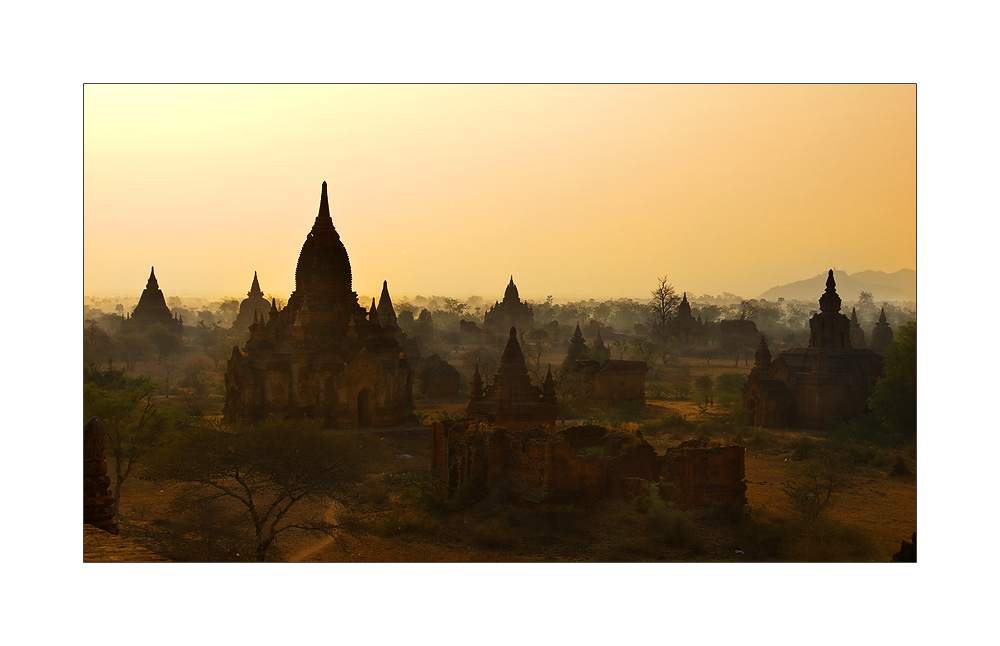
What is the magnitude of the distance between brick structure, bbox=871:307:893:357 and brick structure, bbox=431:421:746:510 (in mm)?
28217

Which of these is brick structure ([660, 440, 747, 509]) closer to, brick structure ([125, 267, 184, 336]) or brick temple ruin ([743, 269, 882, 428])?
brick temple ruin ([743, 269, 882, 428])

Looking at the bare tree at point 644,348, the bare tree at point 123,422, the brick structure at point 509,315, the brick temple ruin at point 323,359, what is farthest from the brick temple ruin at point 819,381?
the brick structure at point 509,315

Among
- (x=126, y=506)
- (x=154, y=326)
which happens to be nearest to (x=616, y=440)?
(x=126, y=506)

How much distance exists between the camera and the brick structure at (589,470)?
1568cm

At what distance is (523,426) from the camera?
69.5ft

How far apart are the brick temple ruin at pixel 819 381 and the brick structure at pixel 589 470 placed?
13.1 metres

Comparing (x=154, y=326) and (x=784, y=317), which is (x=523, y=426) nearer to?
(x=154, y=326)

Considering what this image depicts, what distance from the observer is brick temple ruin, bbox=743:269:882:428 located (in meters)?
28.0

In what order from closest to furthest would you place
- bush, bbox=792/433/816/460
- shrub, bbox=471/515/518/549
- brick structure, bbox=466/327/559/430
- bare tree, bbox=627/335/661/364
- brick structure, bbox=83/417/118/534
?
brick structure, bbox=83/417/118/534, shrub, bbox=471/515/518/549, brick structure, bbox=466/327/559/430, bush, bbox=792/433/816/460, bare tree, bbox=627/335/661/364

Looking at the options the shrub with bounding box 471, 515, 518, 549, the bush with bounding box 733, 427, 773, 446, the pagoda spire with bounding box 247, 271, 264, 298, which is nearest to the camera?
the shrub with bounding box 471, 515, 518, 549

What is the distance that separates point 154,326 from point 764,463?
112ft

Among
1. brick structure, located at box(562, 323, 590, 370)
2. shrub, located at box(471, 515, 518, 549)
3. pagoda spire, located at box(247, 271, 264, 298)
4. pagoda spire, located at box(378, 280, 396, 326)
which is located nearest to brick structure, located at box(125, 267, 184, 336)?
pagoda spire, located at box(247, 271, 264, 298)

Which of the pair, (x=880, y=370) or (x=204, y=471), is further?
(x=880, y=370)

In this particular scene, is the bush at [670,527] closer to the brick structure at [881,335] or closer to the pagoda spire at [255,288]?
the pagoda spire at [255,288]
